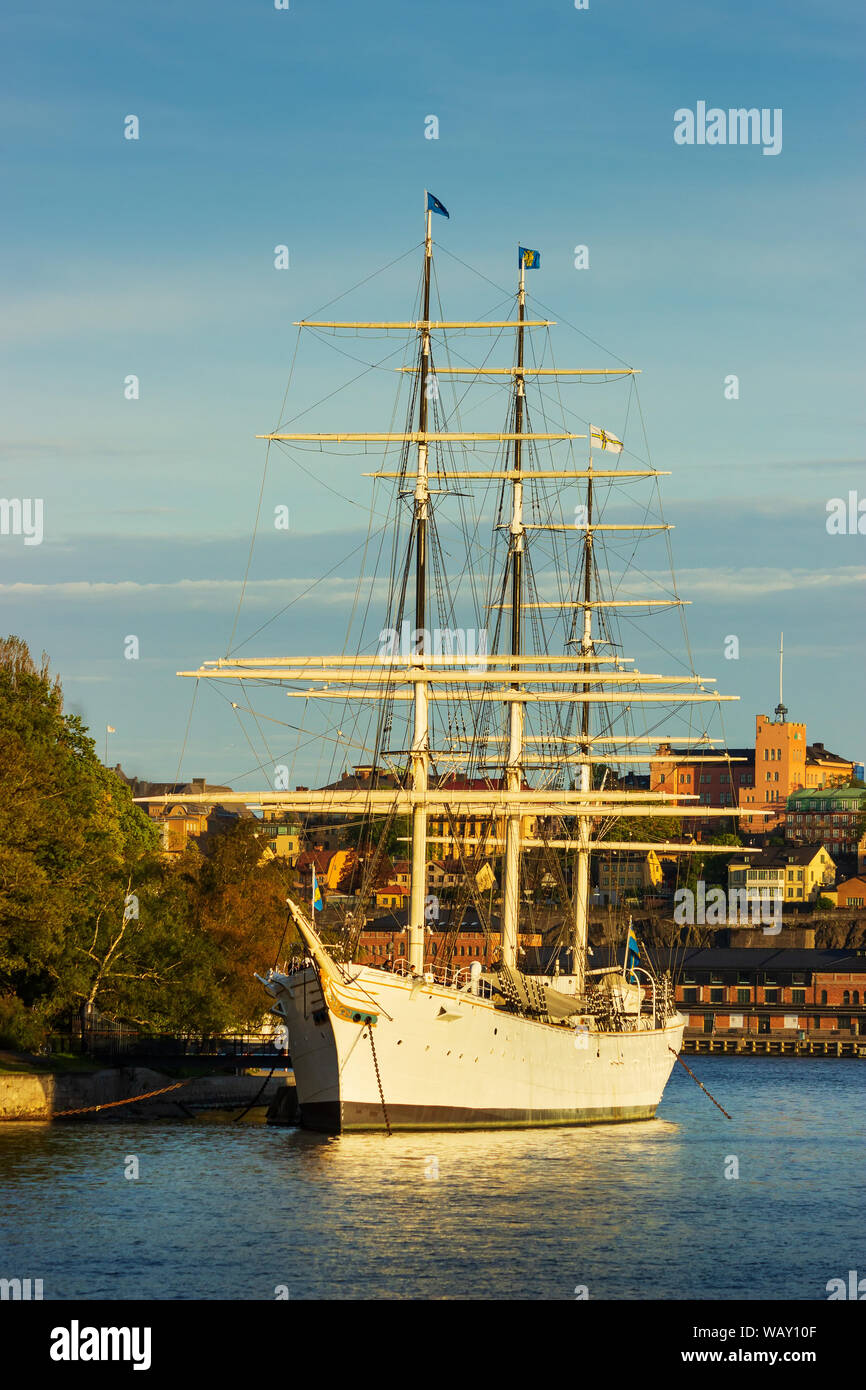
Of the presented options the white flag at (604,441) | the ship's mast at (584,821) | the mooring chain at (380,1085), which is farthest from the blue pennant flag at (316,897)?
the white flag at (604,441)

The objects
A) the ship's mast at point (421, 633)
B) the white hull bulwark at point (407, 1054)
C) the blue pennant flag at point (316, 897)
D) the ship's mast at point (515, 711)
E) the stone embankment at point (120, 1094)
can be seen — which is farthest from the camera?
the ship's mast at point (515, 711)

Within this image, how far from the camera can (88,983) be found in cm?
6900

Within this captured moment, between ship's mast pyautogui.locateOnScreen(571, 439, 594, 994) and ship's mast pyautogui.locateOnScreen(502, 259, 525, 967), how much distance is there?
202 inches

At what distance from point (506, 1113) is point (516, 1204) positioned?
54.9ft

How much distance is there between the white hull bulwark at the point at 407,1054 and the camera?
59.8 meters

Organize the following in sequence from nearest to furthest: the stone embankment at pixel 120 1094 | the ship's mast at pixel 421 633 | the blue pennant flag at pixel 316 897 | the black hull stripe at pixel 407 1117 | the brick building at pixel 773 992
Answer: the blue pennant flag at pixel 316 897, the black hull stripe at pixel 407 1117, the stone embankment at pixel 120 1094, the ship's mast at pixel 421 633, the brick building at pixel 773 992

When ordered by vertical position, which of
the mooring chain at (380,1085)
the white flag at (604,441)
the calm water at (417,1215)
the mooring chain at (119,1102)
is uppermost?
the white flag at (604,441)

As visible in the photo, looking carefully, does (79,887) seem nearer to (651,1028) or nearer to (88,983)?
(88,983)

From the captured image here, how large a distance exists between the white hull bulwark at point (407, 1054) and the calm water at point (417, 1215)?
3.45ft

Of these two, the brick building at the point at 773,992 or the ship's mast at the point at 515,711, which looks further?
the brick building at the point at 773,992

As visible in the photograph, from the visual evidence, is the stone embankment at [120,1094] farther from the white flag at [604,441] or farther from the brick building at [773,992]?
the brick building at [773,992]

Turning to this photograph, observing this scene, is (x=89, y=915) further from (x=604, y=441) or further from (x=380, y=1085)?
(x=604, y=441)

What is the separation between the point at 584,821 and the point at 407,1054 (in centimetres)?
3430
